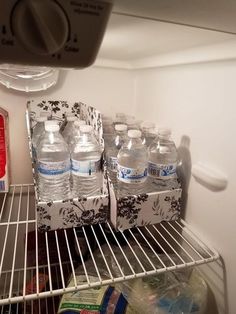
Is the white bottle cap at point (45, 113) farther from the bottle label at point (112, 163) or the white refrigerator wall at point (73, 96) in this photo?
the bottle label at point (112, 163)

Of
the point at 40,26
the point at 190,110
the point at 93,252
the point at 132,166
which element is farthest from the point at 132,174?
the point at 40,26

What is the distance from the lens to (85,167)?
0.80 meters

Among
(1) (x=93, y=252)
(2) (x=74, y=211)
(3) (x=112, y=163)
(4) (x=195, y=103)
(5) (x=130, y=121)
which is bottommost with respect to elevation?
(1) (x=93, y=252)

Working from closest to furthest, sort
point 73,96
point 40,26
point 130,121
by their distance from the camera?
point 40,26 < point 130,121 < point 73,96

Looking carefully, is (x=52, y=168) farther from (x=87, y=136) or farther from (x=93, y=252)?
(x=93, y=252)

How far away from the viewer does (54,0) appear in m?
0.28

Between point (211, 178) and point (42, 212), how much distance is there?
18.5 inches

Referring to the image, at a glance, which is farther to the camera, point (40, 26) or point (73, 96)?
point (73, 96)

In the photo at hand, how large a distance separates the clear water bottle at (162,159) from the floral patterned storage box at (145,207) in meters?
0.03

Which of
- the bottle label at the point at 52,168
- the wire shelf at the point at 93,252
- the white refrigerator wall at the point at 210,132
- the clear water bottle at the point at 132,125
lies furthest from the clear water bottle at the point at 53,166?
the white refrigerator wall at the point at 210,132

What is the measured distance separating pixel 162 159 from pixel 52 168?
13.3 inches

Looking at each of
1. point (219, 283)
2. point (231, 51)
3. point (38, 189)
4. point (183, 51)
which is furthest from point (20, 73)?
point (219, 283)

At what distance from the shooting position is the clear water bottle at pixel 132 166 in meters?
0.75

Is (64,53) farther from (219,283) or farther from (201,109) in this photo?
(219,283)
